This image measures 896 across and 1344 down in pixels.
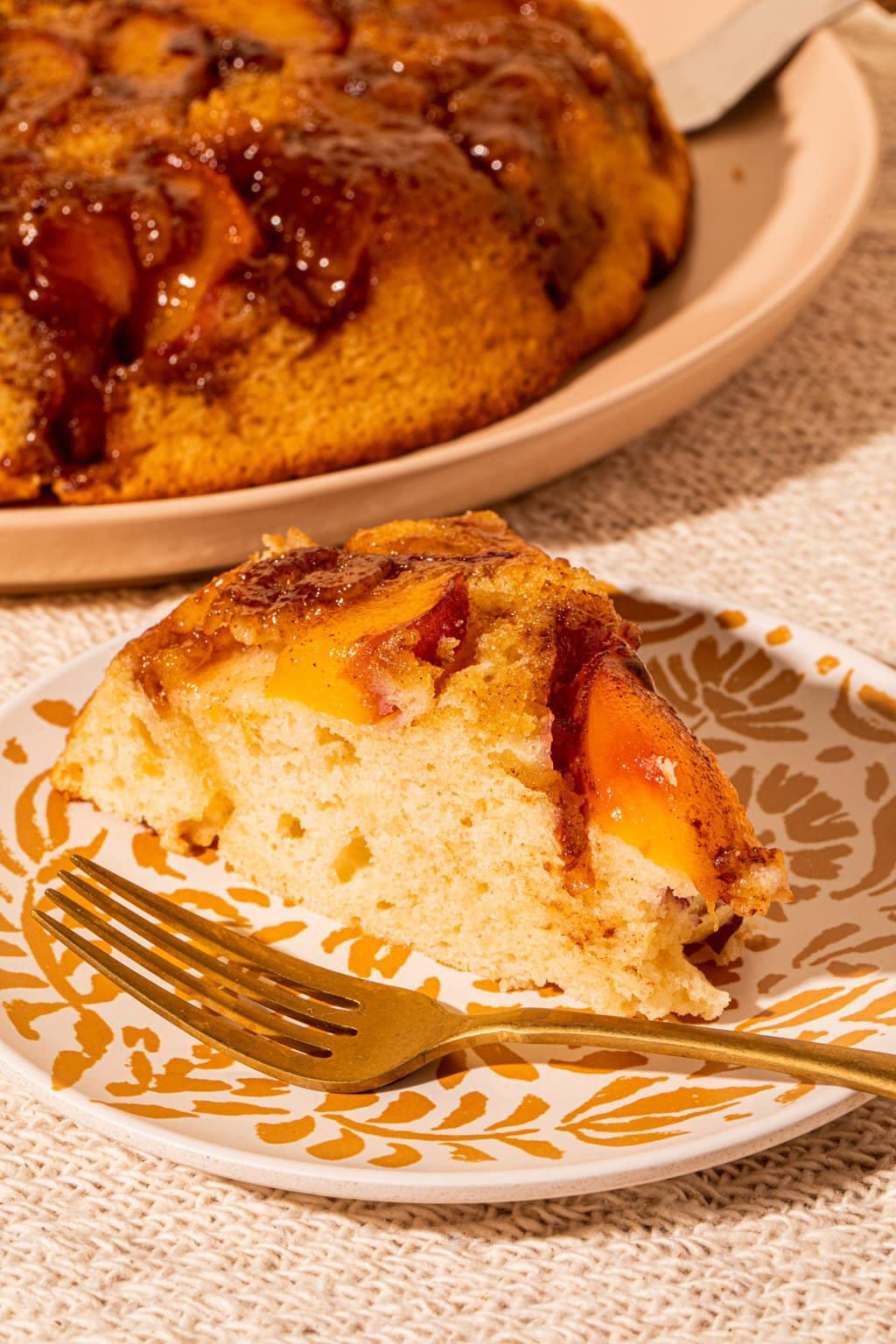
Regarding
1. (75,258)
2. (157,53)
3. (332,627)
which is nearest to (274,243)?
(75,258)

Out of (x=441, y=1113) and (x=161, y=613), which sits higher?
(x=441, y=1113)

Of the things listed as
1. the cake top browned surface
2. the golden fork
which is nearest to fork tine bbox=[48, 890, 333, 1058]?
the golden fork

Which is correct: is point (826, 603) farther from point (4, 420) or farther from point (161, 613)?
point (4, 420)

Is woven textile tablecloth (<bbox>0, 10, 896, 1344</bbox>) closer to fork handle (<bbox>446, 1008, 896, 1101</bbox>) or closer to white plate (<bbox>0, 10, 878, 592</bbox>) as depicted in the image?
fork handle (<bbox>446, 1008, 896, 1101</bbox>)

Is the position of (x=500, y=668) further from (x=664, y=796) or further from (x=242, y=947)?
(x=242, y=947)

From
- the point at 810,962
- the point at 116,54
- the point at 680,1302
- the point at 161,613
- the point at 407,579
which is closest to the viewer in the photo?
the point at 680,1302

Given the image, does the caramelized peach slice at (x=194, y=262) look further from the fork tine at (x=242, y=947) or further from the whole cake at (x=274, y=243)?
the fork tine at (x=242, y=947)

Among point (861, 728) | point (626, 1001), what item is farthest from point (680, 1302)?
point (861, 728)
